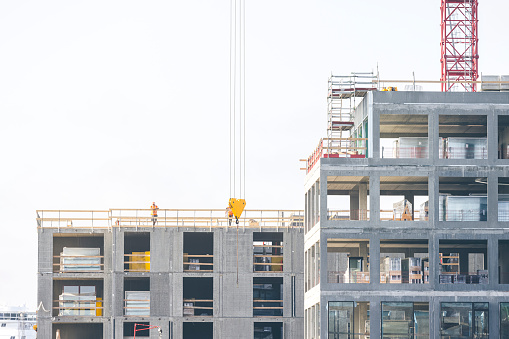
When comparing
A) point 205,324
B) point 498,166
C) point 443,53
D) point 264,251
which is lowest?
point 205,324

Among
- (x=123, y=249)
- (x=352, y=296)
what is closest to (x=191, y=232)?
(x=123, y=249)

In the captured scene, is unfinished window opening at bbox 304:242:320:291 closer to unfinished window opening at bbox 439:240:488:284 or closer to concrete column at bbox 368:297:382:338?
concrete column at bbox 368:297:382:338

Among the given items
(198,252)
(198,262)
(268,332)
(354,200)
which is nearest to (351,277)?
(354,200)

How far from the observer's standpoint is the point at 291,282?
10288 cm

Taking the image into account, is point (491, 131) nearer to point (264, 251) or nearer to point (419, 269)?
point (419, 269)

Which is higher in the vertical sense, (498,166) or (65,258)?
(498,166)

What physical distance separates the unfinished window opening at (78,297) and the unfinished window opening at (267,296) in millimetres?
14813

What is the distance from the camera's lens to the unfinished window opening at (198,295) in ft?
340

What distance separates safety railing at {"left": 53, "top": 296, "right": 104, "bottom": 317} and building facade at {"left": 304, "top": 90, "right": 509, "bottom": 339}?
96.9ft

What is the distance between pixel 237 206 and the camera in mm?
94375

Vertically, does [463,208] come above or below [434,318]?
above

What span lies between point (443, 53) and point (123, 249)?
3669 centimetres

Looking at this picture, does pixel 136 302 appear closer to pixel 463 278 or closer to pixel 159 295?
pixel 159 295

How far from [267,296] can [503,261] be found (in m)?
33.5
